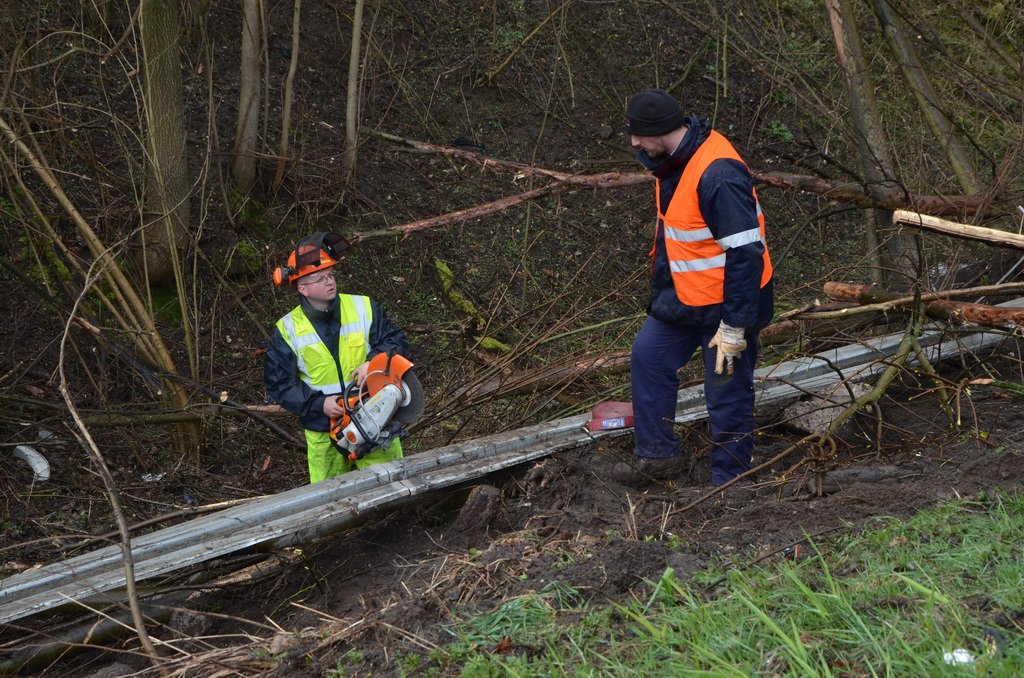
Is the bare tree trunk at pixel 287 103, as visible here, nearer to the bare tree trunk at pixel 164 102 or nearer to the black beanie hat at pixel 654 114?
the bare tree trunk at pixel 164 102

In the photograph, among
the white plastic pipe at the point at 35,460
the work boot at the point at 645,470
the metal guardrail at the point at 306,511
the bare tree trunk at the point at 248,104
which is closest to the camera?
the metal guardrail at the point at 306,511

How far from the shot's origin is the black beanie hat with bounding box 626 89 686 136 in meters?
4.32

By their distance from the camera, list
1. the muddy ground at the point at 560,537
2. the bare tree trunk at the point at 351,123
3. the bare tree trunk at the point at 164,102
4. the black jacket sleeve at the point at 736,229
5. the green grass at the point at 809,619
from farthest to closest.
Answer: the bare tree trunk at the point at 351,123, the bare tree trunk at the point at 164,102, the black jacket sleeve at the point at 736,229, the muddy ground at the point at 560,537, the green grass at the point at 809,619

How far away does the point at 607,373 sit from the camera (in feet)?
20.4

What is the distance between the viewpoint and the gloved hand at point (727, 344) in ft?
14.5

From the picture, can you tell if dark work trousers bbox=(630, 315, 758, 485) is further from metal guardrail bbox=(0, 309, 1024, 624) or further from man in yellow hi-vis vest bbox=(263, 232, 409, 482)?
man in yellow hi-vis vest bbox=(263, 232, 409, 482)

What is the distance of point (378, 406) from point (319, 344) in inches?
18.8

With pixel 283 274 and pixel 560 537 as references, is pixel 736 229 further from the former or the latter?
pixel 283 274

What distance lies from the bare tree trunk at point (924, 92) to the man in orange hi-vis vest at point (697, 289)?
132 inches

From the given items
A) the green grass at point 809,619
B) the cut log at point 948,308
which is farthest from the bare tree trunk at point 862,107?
the green grass at point 809,619

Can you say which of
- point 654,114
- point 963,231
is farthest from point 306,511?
point 963,231

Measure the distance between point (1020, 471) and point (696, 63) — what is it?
33.4ft

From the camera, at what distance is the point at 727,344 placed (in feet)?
14.5

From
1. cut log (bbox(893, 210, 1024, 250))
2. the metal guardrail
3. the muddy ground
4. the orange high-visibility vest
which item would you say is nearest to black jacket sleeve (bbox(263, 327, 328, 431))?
the metal guardrail
